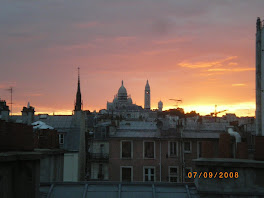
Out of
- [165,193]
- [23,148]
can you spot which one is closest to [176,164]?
[165,193]

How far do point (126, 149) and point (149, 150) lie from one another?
2452 millimetres

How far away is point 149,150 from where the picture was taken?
43344mm

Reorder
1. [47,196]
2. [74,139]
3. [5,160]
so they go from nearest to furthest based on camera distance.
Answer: [5,160]
[47,196]
[74,139]

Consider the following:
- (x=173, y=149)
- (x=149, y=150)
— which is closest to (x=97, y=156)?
(x=149, y=150)

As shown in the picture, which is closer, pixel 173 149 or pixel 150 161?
pixel 150 161

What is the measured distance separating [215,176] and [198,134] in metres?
32.6

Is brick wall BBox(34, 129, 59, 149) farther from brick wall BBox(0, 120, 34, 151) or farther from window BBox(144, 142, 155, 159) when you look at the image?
window BBox(144, 142, 155, 159)

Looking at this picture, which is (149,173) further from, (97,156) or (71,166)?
(97,156)

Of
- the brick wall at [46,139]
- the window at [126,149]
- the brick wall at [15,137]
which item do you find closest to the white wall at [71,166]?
the window at [126,149]

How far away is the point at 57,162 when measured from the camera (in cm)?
2122

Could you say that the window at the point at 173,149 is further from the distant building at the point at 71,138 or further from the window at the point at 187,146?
the distant building at the point at 71,138

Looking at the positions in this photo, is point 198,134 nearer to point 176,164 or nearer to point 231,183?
point 176,164

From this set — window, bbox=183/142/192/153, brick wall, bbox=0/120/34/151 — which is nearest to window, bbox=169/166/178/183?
window, bbox=183/142/192/153

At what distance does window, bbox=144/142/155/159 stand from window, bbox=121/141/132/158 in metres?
1.60
